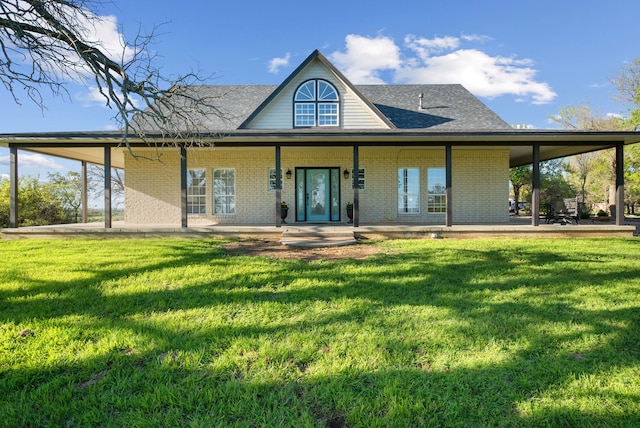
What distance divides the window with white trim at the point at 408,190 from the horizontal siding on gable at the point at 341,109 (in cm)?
214

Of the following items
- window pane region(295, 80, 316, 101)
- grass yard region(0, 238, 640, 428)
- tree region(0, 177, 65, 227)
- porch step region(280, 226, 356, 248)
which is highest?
window pane region(295, 80, 316, 101)

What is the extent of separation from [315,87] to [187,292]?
10.4m

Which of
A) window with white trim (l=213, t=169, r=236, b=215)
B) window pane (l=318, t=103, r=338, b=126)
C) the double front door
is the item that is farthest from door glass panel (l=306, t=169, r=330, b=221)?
window with white trim (l=213, t=169, r=236, b=215)

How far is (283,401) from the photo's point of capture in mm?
2400

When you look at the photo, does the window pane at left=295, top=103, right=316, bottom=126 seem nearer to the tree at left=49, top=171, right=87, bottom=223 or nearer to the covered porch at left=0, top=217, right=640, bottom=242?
the covered porch at left=0, top=217, right=640, bottom=242

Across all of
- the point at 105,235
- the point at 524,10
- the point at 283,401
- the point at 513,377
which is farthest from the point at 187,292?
the point at 524,10

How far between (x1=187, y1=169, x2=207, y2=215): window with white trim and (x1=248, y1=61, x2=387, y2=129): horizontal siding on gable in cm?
292

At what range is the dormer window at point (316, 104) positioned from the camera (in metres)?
13.1

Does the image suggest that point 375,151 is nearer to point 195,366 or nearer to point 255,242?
point 255,242

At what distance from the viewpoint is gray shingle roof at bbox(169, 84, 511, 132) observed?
44.2ft

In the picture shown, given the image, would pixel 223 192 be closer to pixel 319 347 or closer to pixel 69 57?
pixel 69 57

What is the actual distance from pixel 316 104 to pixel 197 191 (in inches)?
226

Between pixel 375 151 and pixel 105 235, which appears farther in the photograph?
pixel 375 151

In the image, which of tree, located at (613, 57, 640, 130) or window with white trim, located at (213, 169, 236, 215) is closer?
window with white trim, located at (213, 169, 236, 215)
